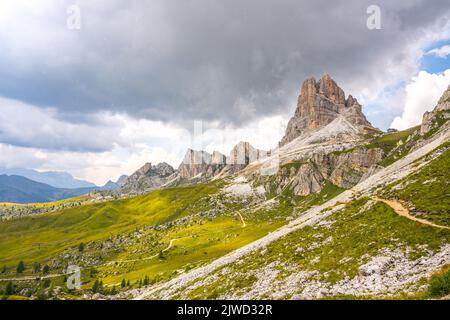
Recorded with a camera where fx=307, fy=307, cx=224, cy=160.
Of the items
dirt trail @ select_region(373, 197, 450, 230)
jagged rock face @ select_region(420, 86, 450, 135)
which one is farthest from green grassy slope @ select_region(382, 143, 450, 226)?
jagged rock face @ select_region(420, 86, 450, 135)

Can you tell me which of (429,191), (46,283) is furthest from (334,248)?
(46,283)

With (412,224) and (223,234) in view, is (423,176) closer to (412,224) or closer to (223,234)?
(412,224)

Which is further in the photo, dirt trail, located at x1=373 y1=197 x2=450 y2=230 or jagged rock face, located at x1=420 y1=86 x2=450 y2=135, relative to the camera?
jagged rock face, located at x1=420 y1=86 x2=450 y2=135

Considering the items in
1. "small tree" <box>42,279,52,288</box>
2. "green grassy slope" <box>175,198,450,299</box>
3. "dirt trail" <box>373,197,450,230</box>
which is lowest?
"small tree" <box>42,279,52,288</box>

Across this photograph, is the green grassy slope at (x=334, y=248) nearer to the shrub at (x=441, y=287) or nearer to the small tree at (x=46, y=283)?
the shrub at (x=441, y=287)

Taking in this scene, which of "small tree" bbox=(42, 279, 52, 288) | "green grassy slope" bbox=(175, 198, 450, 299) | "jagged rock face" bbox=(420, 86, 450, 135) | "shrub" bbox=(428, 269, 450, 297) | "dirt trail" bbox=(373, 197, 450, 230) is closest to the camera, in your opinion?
"shrub" bbox=(428, 269, 450, 297)

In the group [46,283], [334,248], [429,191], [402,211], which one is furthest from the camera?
[46,283]

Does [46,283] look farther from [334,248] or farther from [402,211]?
[402,211]

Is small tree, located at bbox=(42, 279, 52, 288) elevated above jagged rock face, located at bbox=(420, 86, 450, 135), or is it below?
below

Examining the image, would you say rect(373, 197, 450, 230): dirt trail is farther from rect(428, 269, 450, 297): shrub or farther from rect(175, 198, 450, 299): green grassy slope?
rect(428, 269, 450, 297): shrub

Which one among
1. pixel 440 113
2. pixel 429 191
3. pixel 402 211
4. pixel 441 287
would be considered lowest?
pixel 441 287

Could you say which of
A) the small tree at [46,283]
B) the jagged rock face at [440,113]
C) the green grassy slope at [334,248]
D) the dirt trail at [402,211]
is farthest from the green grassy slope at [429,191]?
the small tree at [46,283]

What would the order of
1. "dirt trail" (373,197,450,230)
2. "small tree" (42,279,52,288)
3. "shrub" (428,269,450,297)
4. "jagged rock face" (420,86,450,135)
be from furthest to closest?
"small tree" (42,279,52,288) → "jagged rock face" (420,86,450,135) → "dirt trail" (373,197,450,230) → "shrub" (428,269,450,297)
